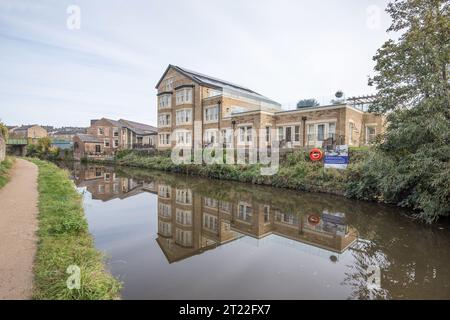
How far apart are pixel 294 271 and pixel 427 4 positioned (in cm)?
1159

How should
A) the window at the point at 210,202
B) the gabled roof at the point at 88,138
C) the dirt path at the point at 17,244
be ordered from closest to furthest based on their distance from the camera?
the dirt path at the point at 17,244, the window at the point at 210,202, the gabled roof at the point at 88,138

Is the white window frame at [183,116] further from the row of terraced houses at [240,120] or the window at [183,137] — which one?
the window at [183,137]

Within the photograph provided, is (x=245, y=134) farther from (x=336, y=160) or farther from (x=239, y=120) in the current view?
(x=336, y=160)

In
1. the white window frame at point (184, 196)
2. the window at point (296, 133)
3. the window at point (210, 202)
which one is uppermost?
the window at point (296, 133)

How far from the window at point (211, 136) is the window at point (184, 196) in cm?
1171

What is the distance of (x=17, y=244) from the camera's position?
207 inches

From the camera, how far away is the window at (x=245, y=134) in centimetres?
2346

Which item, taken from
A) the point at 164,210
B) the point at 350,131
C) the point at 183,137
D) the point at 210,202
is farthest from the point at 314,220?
the point at 183,137

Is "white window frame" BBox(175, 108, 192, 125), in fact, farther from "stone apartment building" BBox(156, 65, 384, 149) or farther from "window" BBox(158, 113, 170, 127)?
"window" BBox(158, 113, 170, 127)

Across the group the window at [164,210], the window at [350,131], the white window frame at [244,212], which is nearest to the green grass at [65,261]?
the window at [164,210]

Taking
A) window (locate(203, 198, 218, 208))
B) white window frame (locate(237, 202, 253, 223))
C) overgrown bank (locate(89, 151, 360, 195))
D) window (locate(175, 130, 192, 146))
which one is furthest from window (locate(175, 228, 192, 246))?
window (locate(175, 130, 192, 146))

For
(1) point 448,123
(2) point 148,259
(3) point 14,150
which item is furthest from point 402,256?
(3) point 14,150

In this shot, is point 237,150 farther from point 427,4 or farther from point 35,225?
point 35,225

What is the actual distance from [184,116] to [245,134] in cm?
917
